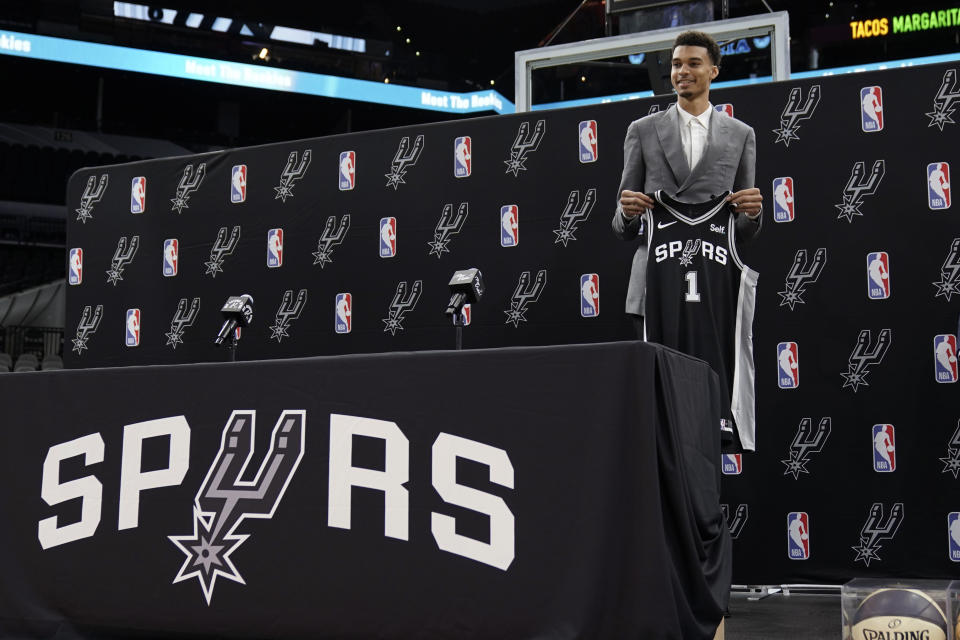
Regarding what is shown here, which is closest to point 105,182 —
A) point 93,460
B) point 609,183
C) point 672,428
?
point 609,183

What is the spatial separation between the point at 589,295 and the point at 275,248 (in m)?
1.61

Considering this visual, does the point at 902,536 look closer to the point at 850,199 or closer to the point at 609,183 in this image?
the point at 850,199

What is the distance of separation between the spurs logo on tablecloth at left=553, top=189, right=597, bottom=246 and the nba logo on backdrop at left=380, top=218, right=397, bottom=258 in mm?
779

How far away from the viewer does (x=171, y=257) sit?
477 centimetres

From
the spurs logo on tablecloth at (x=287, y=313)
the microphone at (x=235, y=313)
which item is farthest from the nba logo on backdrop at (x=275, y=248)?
the microphone at (x=235, y=313)

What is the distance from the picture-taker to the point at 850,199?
3.50m

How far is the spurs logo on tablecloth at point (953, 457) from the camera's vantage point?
10.5 feet

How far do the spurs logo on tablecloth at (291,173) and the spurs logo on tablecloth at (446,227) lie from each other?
0.78 metres

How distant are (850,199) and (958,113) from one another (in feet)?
1.52

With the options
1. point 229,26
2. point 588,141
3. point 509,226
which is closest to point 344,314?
point 509,226

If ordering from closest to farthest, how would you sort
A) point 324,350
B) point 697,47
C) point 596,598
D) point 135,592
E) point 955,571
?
1. point 596,598
2. point 135,592
3. point 697,47
4. point 955,571
5. point 324,350

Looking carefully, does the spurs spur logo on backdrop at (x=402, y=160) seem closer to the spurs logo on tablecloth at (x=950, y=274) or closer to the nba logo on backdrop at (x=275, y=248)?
the nba logo on backdrop at (x=275, y=248)

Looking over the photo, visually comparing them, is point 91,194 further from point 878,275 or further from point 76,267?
point 878,275

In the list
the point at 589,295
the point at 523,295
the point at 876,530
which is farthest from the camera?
the point at 523,295
